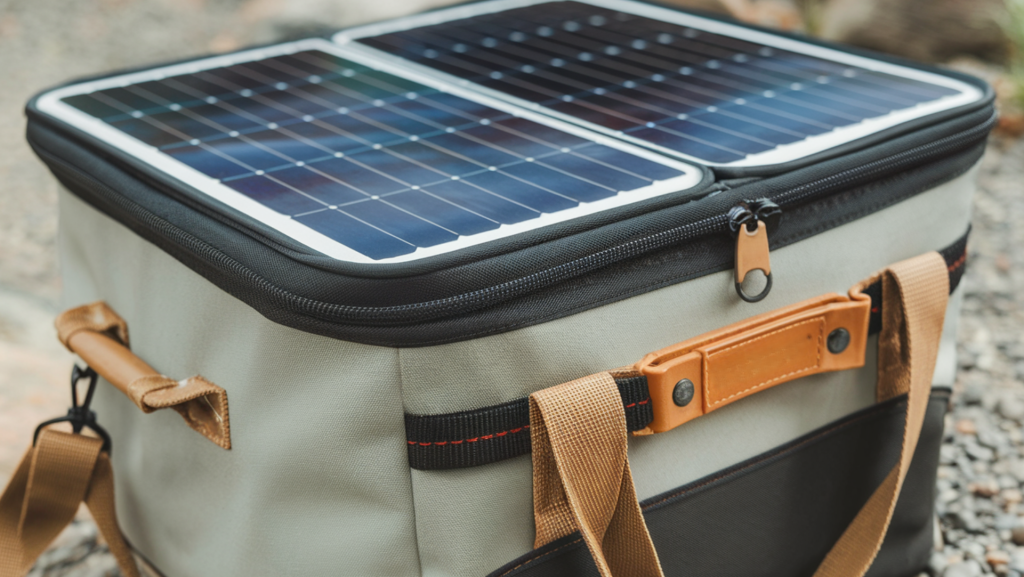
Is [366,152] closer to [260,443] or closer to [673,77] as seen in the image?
[260,443]

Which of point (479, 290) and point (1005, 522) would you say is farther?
point (1005, 522)

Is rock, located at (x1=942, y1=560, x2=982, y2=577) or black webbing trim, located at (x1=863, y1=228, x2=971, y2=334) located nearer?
black webbing trim, located at (x1=863, y1=228, x2=971, y2=334)

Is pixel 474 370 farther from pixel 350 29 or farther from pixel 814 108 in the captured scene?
pixel 350 29

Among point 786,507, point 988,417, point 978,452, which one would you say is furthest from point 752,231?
point 988,417

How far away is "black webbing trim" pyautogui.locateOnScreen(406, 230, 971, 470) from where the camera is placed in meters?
0.95

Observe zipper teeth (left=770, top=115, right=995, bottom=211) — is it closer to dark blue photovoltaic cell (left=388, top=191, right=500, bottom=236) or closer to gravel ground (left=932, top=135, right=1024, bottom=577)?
dark blue photovoltaic cell (left=388, top=191, right=500, bottom=236)

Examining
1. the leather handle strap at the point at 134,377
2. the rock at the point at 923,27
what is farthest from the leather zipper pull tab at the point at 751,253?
the rock at the point at 923,27

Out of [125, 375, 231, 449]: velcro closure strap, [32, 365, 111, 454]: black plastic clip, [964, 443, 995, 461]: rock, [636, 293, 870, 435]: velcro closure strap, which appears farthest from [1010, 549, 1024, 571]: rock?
[32, 365, 111, 454]: black plastic clip

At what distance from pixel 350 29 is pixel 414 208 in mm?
879

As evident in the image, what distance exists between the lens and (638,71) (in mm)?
1560

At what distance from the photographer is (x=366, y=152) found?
1.24 meters

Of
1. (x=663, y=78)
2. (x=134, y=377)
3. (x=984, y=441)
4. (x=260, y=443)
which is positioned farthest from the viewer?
(x=984, y=441)

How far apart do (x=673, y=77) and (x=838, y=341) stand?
1.79ft

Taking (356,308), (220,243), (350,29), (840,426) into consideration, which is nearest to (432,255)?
(356,308)
